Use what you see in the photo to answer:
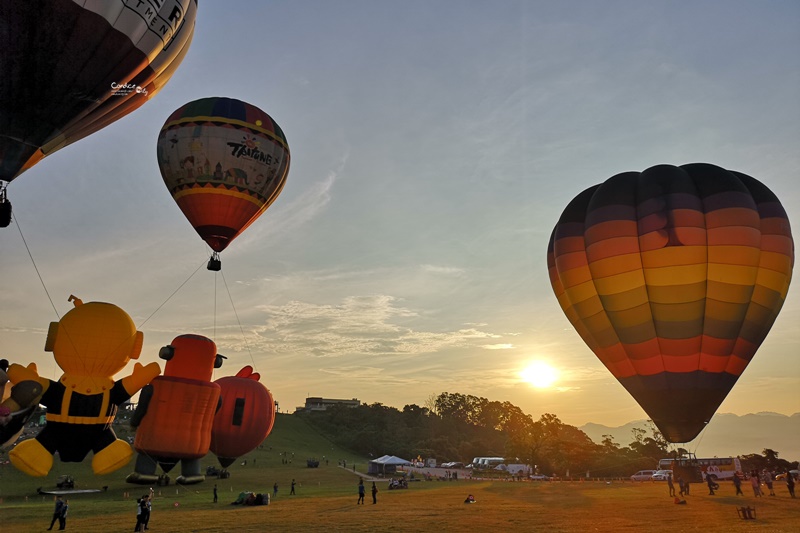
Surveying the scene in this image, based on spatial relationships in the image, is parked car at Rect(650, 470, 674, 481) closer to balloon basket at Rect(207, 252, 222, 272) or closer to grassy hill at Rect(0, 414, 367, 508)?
grassy hill at Rect(0, 414, 367, 508)

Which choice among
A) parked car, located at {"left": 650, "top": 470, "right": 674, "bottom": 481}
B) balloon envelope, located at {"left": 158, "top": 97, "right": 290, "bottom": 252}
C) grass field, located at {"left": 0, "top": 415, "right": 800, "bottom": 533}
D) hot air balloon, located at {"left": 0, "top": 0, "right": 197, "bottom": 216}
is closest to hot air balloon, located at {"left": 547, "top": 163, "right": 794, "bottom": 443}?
grass field, located at {"left": 0, "top": 415, "right": 800, "bottom": 533}

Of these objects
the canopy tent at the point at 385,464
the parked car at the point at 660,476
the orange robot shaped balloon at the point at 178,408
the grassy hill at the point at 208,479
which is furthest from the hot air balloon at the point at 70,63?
the parked car at the point at 660,476

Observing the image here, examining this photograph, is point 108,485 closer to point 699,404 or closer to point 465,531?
point 465,531

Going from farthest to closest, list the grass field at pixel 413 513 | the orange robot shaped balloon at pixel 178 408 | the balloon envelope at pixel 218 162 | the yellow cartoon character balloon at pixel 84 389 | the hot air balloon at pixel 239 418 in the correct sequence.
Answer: the hot air balloon at pixel 239 418 → the balloon envelope at pixel 218 162 → the orange robot shaped balloon at pixel 178 408 → the yellow cartoon character balloon at pixel 84 389 → the grass field at pixel 413 513

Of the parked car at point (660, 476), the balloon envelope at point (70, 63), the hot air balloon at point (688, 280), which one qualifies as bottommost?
the parked car at point (660, 476)

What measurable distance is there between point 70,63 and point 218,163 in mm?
8742

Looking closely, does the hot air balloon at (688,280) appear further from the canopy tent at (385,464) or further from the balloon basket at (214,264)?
the canopy tent at (385,464)

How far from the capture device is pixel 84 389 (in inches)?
782

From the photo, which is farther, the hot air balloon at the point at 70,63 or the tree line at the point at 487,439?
the tree line at the point at 487,439

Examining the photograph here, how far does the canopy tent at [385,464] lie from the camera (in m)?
48.9

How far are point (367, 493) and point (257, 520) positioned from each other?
1398 cm

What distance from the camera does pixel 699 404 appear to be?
824 inches

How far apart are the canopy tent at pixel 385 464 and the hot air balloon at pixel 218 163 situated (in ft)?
96.9

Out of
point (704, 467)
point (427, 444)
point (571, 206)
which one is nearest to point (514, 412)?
point (427, 444)
